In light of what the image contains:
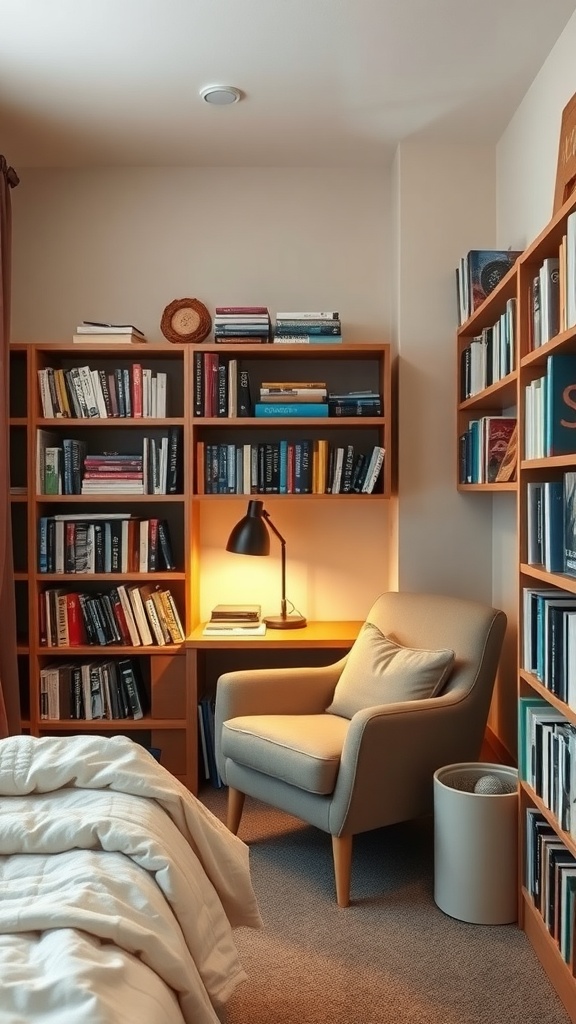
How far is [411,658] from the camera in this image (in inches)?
112

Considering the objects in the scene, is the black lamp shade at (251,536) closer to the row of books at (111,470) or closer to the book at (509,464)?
the row of books at (111,470)

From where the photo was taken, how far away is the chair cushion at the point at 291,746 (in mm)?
2529

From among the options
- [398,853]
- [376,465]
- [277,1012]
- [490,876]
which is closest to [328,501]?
[376,465]

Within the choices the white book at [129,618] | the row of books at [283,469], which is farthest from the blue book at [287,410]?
the white book at [129,618]

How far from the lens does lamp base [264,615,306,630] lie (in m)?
3.51

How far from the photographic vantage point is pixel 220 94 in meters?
3.02

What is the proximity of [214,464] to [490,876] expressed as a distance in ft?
6.02

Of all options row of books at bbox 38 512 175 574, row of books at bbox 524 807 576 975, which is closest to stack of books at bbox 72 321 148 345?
row of books at bbox 38 512 175 574

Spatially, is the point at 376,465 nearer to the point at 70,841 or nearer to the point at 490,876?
the point at 490,876

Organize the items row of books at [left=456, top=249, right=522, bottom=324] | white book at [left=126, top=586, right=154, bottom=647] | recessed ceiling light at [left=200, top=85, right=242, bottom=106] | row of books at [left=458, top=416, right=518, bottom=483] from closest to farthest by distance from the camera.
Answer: row of books at [left=458, top=416, right=518, bottom=483] < recessed ceiling light at [left=200, top=85, right=242, bottom=106] < row of books at [left=456, top=249, right=522, bottom=324] < white book at [left=126, top=586, right=154, bottom=647]

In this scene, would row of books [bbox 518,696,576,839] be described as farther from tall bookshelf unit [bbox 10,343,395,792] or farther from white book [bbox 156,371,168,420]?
white book [bbox 156,371,168,420]

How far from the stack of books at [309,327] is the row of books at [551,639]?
5.07ft

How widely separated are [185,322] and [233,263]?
0.40 metres

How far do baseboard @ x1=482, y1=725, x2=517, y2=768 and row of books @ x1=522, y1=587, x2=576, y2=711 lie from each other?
1.18 m
